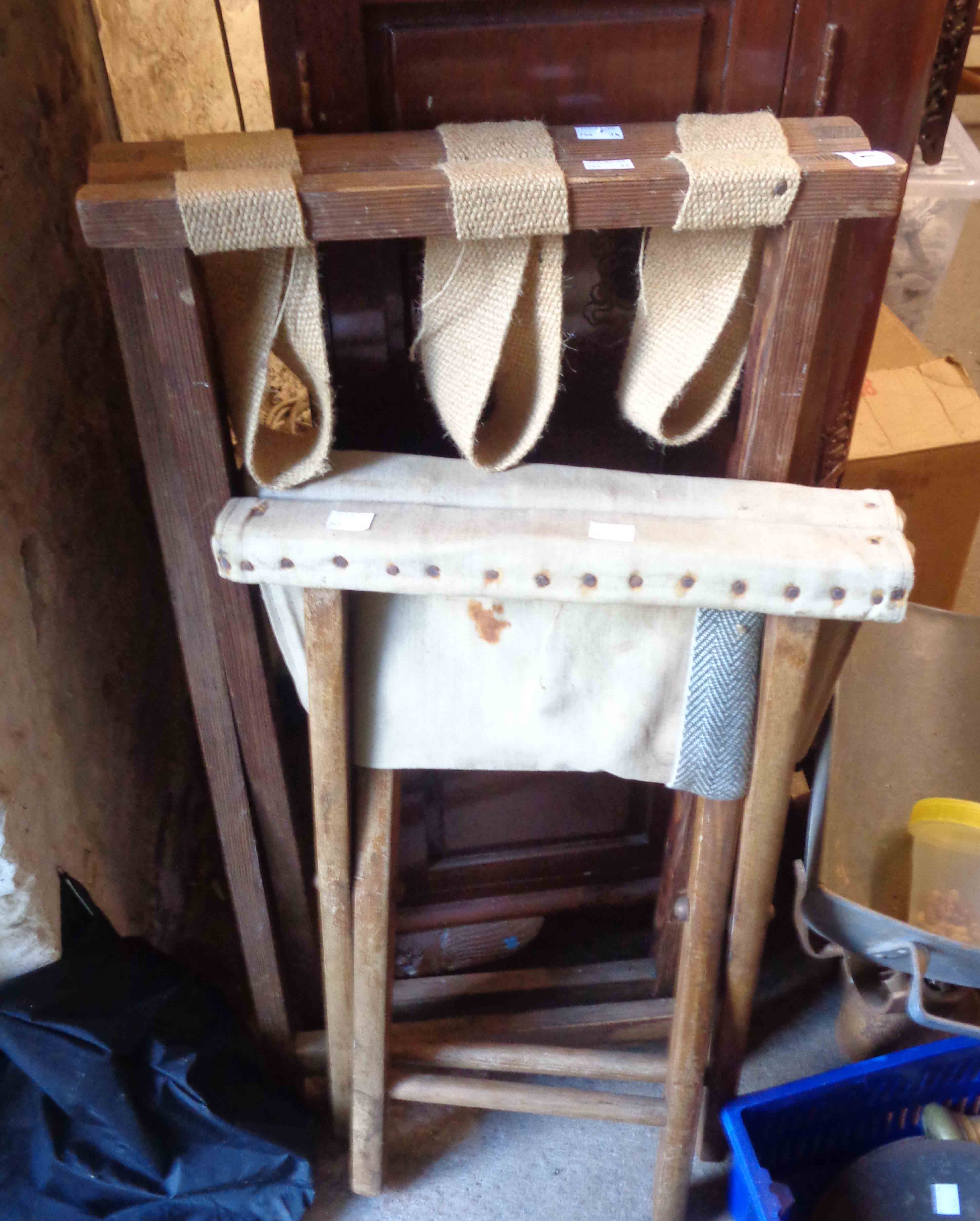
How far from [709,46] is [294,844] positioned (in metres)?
0.88

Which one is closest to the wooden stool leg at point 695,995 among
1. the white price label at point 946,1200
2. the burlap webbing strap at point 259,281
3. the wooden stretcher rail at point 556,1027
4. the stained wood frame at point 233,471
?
the stained wood frame at point 233,471

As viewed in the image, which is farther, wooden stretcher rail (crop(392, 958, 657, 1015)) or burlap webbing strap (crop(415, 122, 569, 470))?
wooden stretcher rail (crop(392, 958, 657, 1015))

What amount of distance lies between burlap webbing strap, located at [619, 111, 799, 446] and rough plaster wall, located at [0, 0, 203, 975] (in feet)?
2.00

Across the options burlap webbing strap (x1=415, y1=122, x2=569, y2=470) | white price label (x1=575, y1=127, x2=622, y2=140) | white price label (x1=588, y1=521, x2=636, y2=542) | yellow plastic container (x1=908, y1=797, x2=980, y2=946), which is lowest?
yellow plastic container (x1=908, y1=797, x2=980, y2=946)

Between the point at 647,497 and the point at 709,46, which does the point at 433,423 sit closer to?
the point at 647,497

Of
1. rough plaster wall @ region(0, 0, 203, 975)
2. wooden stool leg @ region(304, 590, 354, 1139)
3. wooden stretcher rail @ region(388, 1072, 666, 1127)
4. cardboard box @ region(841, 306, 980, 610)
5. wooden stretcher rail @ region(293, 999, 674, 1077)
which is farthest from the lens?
cardboard box @ region(841, 306, 980, 610)

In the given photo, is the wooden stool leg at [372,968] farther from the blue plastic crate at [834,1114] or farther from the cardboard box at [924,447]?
the cardboard box at [924,447]

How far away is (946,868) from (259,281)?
1.04m

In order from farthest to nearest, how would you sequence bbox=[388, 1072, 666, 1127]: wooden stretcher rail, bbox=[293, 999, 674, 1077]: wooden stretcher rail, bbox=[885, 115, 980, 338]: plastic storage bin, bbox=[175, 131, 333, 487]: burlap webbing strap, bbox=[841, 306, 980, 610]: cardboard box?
bbox=[885, 115, 980, 338]: plastic storage bin < bbox=[841, 306, 980, 610]: cardboard box < bbox=[293, 999, 674, 1077]: wooden stretcher rail < bbox=[388, 1072, 666, 1127]: wooden stretcher rail < bbox=[175, 131, 333, 487]: burlap webbing strap

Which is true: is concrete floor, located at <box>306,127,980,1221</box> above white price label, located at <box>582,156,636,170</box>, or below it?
below

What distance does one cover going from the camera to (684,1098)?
111cm

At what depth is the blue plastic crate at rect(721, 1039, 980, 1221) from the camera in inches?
45.8

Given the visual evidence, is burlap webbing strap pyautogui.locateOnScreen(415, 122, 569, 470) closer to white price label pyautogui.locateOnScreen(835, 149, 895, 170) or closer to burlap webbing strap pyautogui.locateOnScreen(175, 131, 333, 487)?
burlap webbing strap pyautogui.locateOnScreen(175, 131, 333, 487)

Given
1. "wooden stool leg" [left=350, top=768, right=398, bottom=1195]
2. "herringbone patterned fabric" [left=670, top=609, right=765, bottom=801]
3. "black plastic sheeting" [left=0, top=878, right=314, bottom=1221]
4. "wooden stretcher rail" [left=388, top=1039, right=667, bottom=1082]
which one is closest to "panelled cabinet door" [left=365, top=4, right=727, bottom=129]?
"herringbone patterned fabric" [left=670, top=609, right=765, bottom=801]
